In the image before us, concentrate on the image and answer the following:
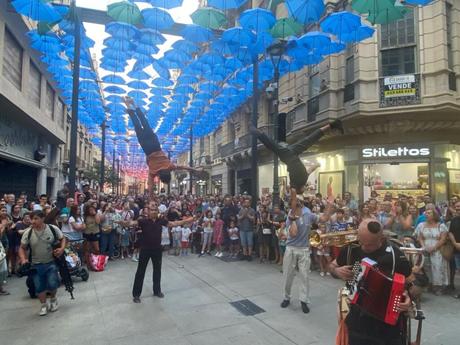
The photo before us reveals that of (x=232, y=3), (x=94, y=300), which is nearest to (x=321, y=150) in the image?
(x=232, y=3)

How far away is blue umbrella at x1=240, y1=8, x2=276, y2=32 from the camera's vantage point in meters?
8.74

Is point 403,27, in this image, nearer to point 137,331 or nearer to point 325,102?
point 325,102

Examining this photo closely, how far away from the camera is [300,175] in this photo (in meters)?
6.34

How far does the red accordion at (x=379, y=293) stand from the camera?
261cm

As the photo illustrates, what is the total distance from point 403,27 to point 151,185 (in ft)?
40.0

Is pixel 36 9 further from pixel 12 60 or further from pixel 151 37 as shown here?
pixel 12 60

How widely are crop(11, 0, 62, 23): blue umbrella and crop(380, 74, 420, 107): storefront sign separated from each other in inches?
464

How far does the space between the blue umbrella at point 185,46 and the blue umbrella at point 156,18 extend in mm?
1250

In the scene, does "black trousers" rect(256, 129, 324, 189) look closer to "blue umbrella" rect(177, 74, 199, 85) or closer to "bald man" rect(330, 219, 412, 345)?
"bald man" rect(330, 219, 412, 345)

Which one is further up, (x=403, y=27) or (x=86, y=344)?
(x=403, y=27)

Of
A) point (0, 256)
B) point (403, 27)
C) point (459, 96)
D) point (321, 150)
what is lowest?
point (0, 256)

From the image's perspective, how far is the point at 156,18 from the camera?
8.85 m

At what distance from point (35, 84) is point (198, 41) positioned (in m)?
11.6

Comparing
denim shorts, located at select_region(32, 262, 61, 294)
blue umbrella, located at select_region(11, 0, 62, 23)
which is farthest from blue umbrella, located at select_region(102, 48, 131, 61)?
denim shorts, located at select_region(32, 262, 61, 294)
